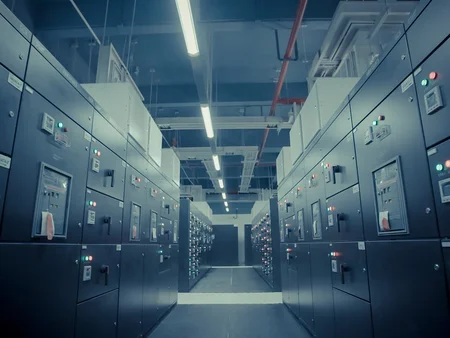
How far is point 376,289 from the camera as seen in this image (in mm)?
1802

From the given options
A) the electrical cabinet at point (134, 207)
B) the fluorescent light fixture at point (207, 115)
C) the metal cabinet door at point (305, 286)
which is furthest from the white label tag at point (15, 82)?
the metal cabinet door at point (305, 286)

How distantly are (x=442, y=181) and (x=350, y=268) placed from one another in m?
1.21

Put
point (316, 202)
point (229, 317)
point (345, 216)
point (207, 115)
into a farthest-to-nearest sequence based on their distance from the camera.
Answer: point (229, 317), point (207, 115), point (316, 202), point (345, 216)

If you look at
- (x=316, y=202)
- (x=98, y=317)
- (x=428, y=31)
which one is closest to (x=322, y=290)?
(x=316, y=202)

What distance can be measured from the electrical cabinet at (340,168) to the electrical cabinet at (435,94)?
0.83m

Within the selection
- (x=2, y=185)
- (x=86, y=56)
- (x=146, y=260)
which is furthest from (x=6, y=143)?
(x=86, y=56)

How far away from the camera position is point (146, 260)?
3.61 m

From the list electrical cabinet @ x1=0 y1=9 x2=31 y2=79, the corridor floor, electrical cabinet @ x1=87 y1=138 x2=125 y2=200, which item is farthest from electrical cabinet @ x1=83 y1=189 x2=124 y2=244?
the corridor floor

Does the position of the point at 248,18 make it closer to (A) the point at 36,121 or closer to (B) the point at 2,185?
(A) the point at 36,121

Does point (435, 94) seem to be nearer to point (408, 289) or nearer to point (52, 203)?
point (408, 289)

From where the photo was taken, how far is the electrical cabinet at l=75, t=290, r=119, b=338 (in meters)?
1.99

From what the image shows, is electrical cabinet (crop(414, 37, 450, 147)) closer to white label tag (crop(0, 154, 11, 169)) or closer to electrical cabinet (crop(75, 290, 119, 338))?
white label tag (crop(0, 154, 11, 169))

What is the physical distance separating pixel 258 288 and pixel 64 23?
6.57 metres

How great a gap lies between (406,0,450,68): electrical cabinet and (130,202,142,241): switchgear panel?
A: 2699mm
